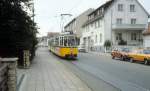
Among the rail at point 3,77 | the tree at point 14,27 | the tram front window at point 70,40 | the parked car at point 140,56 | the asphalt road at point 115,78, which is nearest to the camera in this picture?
the rail at point 3,77

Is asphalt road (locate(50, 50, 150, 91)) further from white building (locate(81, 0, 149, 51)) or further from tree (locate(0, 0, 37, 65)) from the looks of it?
white building (locate(81, 0, 149, 51))

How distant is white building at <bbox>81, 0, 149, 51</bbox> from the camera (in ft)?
184

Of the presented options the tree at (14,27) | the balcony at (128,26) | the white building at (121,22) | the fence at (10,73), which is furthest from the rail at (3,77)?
the balcony at (128,26)

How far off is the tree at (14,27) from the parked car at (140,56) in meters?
11.5

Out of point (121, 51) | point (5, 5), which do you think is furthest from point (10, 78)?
point (121, 51)

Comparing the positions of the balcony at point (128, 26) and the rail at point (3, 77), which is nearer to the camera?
the rail at point (3, 77)

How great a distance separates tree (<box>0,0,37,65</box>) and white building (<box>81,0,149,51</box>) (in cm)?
3636

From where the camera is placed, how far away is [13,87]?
342 inches

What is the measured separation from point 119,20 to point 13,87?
50209 millimetres

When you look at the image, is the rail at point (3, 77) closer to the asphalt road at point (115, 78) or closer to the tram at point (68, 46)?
the asphalt road at point (115, 78)

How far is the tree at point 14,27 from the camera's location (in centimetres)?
1866

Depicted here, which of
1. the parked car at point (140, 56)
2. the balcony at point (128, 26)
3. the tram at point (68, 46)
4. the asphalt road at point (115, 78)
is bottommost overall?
the asphalt road at point (115, 78)

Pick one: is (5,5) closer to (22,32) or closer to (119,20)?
(22,32)

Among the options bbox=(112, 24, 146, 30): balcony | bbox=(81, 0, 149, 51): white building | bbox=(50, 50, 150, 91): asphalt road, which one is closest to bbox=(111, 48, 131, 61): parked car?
bbox=(50, 50, 150, 91): asphalt road
